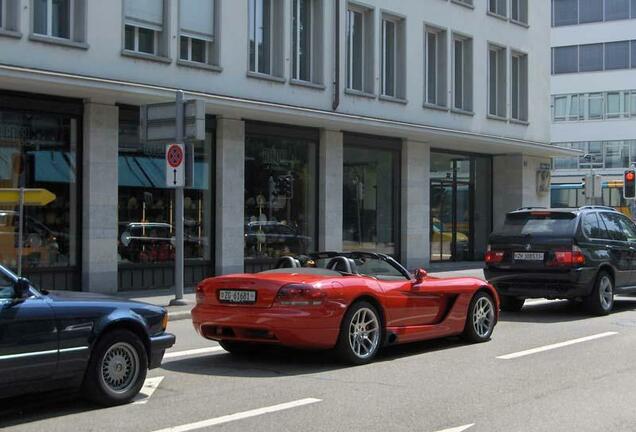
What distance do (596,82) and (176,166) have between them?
157ft

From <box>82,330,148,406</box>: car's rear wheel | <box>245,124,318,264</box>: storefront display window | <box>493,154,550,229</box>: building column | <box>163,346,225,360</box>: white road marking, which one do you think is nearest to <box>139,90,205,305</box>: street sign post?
<box>163,346,225,360</box>: white road marking

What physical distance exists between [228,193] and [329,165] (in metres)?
3.42

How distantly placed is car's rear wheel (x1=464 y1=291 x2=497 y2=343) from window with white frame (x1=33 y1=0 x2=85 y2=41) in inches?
366

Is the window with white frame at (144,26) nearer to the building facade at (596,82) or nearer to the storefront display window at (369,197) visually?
the storefront display window at (369,197)

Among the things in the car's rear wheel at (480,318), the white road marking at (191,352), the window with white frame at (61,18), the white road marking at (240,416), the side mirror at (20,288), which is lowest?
the white road marking at (191,352)

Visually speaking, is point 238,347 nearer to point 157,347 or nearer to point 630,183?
point 157,347

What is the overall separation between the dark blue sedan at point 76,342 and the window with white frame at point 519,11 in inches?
898

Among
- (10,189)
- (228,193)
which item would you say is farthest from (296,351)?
(228,193)

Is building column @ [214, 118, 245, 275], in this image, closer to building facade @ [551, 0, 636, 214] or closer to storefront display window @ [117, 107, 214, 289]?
storefront display window @ [117, 107, 214, 289]

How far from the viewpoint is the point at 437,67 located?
23750 mm

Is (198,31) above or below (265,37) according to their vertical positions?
below

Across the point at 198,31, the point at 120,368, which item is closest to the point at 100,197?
the point at 198,31

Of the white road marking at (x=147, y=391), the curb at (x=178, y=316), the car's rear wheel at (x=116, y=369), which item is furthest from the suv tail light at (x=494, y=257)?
the car's rear wheel at (x=116, y=369)

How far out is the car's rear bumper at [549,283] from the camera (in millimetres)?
12695
